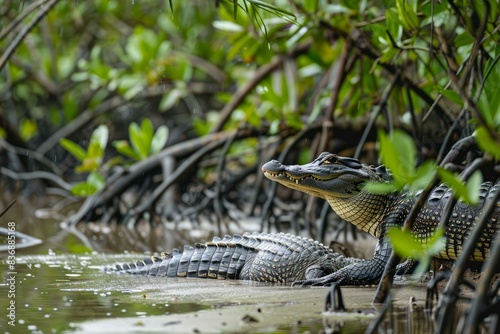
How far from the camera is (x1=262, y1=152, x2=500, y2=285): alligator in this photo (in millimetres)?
4195

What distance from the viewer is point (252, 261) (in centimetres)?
478

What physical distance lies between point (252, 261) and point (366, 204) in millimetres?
699

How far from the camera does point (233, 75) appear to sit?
10.7 meters

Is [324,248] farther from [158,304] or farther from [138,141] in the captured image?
[138,141]

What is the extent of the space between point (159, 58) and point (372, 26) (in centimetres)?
484

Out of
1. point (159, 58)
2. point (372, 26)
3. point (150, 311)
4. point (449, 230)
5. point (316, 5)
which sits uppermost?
point (159, 58)

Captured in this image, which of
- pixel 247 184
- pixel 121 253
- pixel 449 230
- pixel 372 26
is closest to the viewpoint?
pixel 449 230

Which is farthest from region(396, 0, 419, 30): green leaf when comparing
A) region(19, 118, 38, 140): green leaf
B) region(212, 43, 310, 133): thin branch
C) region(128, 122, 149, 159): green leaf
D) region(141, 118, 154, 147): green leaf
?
region(19, 118, 38, 140): green leaf

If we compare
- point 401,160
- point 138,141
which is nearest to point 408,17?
point 401,160

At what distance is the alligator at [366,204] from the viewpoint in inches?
165

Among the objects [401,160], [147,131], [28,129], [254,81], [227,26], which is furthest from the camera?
[28,129]

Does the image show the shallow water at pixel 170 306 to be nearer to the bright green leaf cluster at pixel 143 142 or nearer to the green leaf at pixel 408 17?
the green leaf at pixel 408 17

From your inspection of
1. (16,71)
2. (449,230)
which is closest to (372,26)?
(449,230)

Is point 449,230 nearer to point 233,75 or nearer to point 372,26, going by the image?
point 372,26
